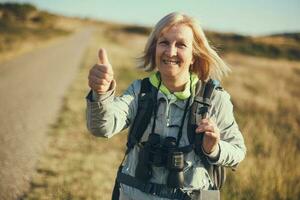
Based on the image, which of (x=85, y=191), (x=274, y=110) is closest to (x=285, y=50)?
(x=274, y=110)

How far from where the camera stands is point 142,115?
7.61 feet

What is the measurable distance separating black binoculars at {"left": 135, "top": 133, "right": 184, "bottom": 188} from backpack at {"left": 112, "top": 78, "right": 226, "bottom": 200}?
9 centimetres

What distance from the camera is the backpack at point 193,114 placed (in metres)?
2.29

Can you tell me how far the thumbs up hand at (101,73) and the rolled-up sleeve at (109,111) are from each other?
65mm

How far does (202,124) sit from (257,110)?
31.1 ft

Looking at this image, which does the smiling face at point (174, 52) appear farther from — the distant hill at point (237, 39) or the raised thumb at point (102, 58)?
the distant hill at point (237, 39)

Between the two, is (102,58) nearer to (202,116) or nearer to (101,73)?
(101,73)

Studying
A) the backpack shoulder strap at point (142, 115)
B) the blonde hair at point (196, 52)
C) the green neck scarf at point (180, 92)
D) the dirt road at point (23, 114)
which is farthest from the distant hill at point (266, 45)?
the backpack shoulder strap at point (142, 115)

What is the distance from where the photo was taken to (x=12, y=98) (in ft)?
30.8

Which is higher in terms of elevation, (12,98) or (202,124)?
(202,124)

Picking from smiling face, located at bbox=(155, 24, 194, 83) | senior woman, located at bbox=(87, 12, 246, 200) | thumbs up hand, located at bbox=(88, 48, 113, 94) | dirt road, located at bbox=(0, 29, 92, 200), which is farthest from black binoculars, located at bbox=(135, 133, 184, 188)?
dirt road, located at bbox=(0, 29, 92, 200)

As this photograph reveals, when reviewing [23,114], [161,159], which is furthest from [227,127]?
[23,114]

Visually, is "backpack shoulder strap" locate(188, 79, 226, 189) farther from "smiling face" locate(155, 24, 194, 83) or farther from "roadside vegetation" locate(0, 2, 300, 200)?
"roadside vegetation" locate(0, 2, 300, 200)

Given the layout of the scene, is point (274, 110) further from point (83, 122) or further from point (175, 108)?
point (175, 108)
